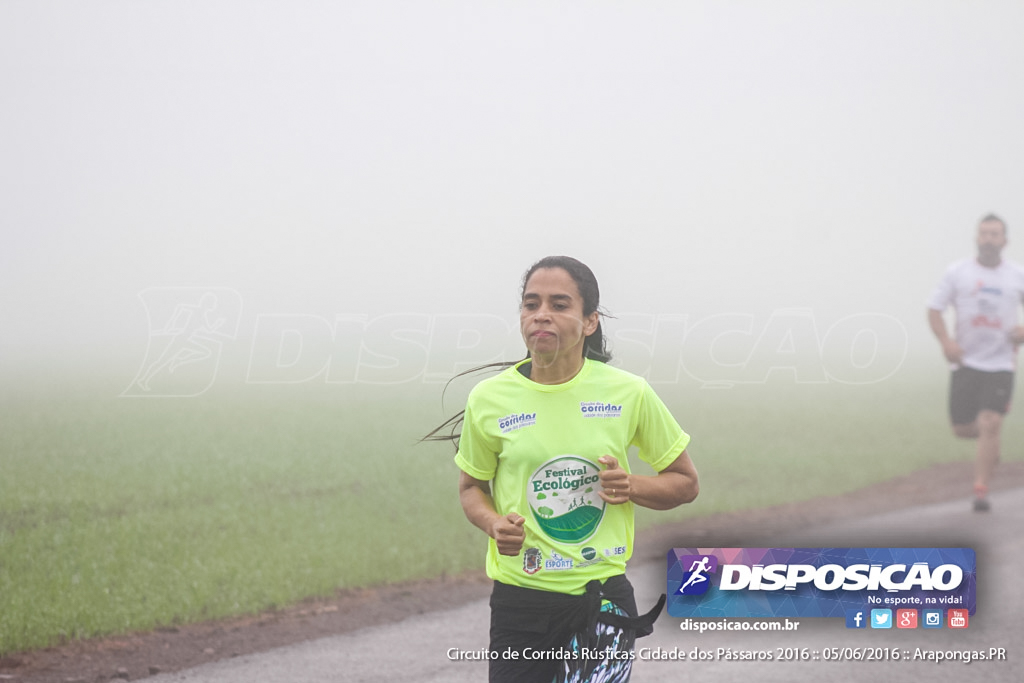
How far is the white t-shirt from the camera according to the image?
28.6 ft

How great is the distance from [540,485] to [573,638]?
17.6 inches

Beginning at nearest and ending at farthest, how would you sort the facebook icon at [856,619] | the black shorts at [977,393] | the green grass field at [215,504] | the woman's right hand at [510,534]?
the woman's right hand at [510,534]
the green grass field at [215,504]
the facebook icon at [856,619]
the black shorts at [977,393]

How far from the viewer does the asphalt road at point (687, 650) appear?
501 centimetres

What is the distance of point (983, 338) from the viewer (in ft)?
28.9

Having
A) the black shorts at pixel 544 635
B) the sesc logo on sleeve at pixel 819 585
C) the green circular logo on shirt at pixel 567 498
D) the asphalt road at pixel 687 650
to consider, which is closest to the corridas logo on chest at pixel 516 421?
the green circular logo on shirt at pixel 567 498

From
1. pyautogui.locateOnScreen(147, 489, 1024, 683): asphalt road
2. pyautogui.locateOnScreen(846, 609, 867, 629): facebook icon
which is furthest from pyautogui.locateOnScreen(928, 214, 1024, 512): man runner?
pyautogui.locateOnScreen(846, 609, 867, 629): facebook icon

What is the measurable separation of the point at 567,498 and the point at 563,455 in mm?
127

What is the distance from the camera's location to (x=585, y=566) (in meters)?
2.98

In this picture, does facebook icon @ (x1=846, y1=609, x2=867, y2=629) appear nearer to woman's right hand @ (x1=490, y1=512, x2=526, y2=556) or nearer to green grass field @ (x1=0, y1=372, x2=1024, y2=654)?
green grass field @ (x1=0, y1=372, x2=1024, y2=654)

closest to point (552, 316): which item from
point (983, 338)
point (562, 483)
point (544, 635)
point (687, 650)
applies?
point (562, 483)

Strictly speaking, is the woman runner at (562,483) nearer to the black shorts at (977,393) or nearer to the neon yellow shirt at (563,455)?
the neon yellow shirt at (563,455)

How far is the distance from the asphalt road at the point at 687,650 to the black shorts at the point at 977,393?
6.10 feet

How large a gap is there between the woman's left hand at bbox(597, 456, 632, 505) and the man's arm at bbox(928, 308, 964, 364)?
6711mm

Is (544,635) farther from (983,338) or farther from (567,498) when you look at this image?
(983,338)
